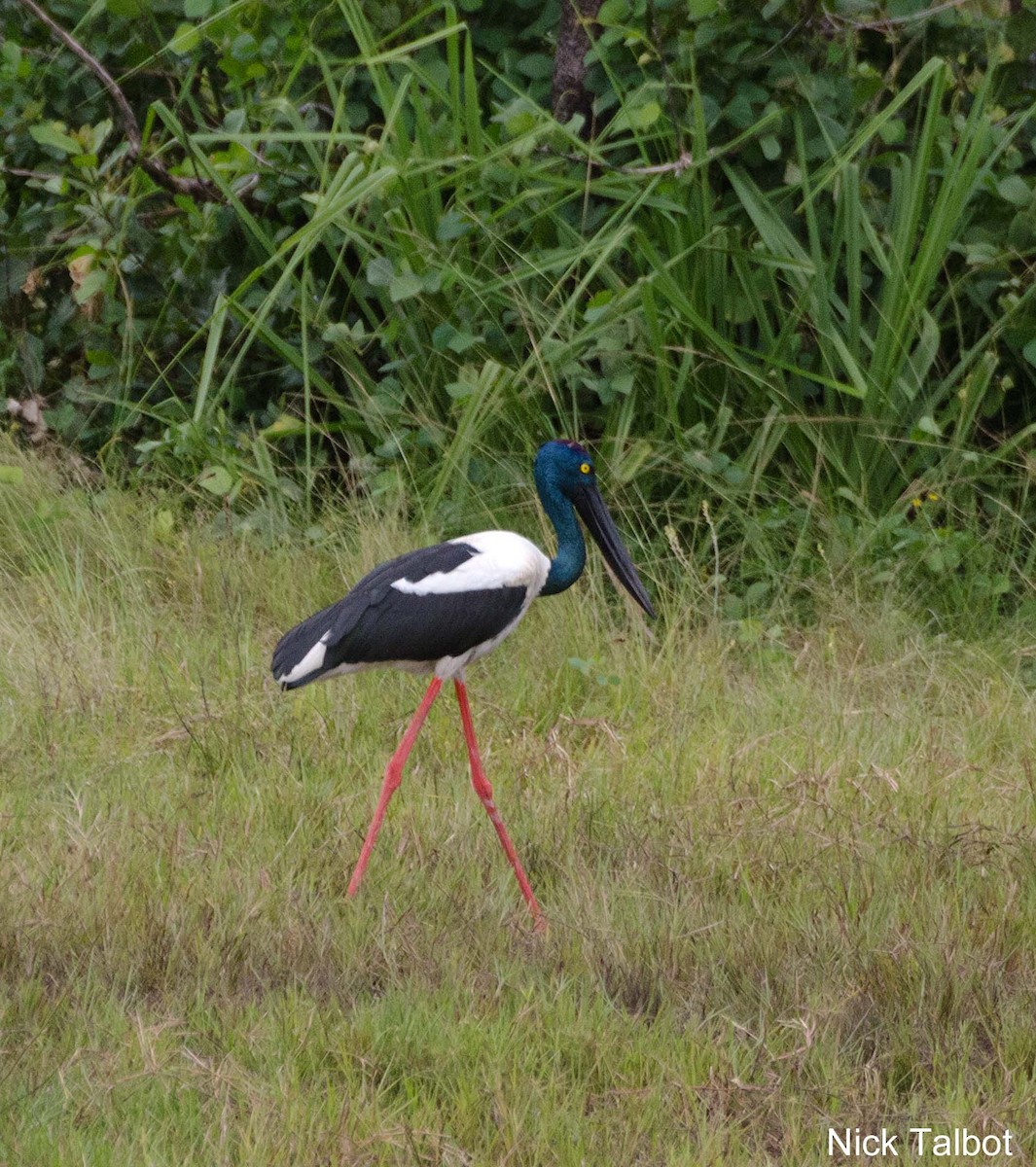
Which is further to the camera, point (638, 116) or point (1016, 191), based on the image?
point (1016, 191)

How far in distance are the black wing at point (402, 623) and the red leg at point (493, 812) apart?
18 centimetres

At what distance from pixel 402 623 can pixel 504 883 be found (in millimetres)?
563

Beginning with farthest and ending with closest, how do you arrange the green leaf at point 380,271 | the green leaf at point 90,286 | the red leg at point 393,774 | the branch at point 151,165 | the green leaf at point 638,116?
the green leaf at point 90,286, the branch at point 151,165, the green leaf at point 380,271, the green leaf at point 638,116, the red leg at point 393,774

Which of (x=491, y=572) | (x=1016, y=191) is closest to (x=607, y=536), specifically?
(x=491, y=572)

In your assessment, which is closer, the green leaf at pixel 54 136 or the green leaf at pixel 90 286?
the green leaf at pixel 54 136

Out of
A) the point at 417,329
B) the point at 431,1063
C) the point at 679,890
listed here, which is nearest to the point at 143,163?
the point at 417,329

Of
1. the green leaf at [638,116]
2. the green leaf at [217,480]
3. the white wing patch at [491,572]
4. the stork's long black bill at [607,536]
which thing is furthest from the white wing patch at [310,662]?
the green leaf at [638,116]

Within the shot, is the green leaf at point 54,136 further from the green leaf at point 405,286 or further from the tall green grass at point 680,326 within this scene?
the green leaf at point 405,286

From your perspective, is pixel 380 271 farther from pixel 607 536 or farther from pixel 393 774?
pixel 393 774

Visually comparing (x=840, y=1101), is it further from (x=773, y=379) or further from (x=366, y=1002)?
(x=773, y=379)

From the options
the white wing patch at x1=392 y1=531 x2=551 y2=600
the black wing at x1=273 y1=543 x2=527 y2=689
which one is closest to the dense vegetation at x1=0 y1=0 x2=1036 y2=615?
the white wing patch at x1=392 y1=531 x2=551 y2=600

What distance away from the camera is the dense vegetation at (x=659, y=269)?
5121 millimetres

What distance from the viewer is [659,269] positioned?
5.05 metres

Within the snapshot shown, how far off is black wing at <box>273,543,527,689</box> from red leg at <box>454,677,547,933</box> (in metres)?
0.18
